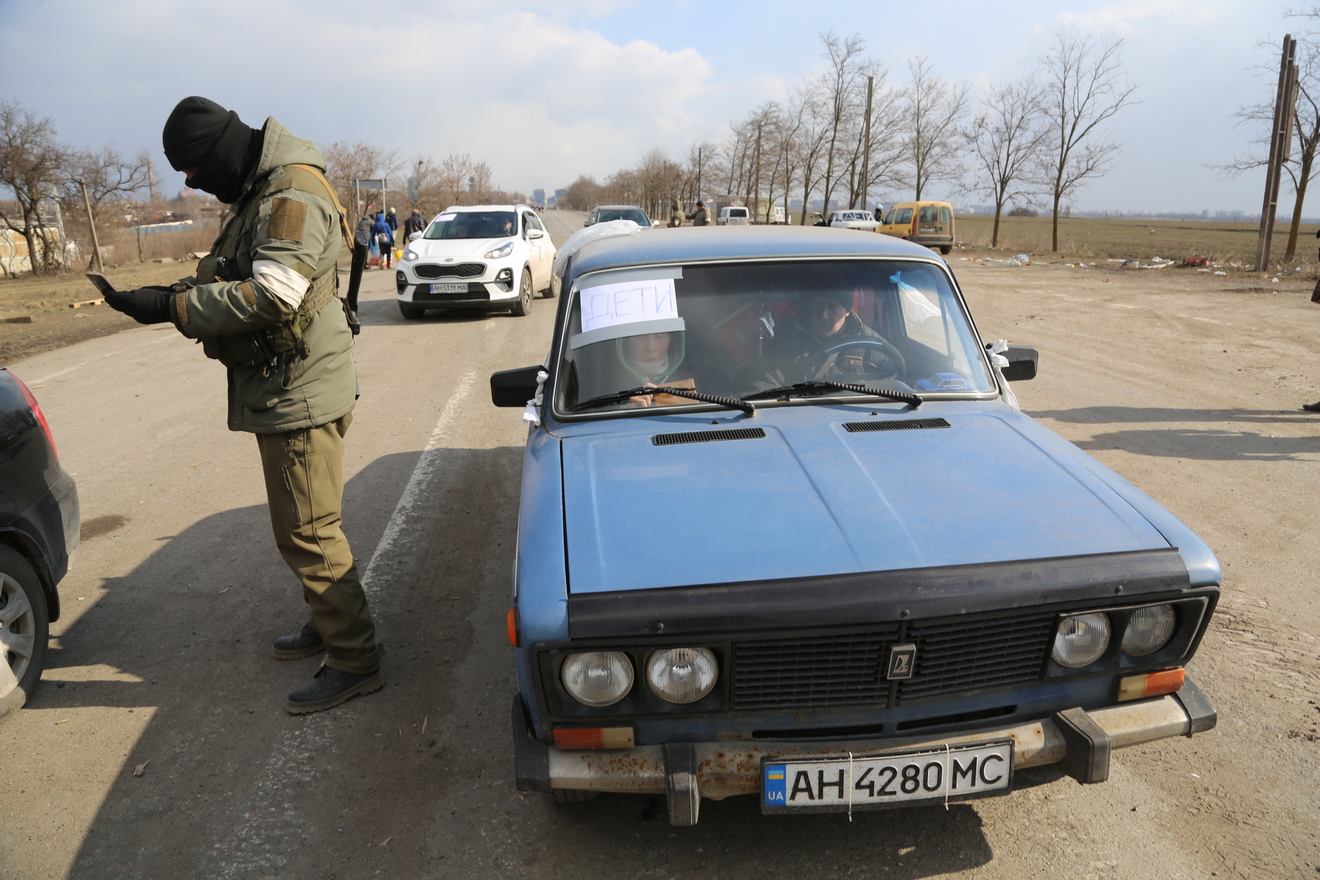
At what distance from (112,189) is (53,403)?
980 inches

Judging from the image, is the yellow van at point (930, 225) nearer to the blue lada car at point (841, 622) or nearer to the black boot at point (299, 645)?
the black boot at point (299, 645)

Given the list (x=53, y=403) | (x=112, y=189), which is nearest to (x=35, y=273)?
(x=112, y=189)

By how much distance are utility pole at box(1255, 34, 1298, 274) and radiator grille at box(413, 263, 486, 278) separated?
63.5 ft

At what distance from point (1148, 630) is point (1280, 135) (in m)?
24.3

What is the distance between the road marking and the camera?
446 centimetres

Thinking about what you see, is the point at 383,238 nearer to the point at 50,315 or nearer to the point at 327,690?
the point at 50,315

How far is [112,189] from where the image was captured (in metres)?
28.0

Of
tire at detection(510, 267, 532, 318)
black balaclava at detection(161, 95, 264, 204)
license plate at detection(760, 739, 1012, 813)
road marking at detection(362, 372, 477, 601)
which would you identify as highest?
black balaclava at detection(161, 95, 264, 204)

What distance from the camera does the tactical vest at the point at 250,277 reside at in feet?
9.91

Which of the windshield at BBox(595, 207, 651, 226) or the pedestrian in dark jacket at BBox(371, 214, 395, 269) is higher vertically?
the windshield at BBox(595, 207, 651, 226)

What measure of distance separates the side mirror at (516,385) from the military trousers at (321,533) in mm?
637

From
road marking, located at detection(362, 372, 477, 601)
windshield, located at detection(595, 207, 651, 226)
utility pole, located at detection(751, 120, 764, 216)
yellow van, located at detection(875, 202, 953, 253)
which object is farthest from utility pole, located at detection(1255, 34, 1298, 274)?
utility pole, located at detection(751, 120, 764, 216)

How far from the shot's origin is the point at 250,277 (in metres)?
3.02

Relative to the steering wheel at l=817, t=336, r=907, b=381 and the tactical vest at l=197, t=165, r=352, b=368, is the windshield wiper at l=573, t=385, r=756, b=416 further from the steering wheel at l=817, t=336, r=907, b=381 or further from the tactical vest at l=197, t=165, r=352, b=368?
the tactical vest at l=197, t=165, r=352, b=368
